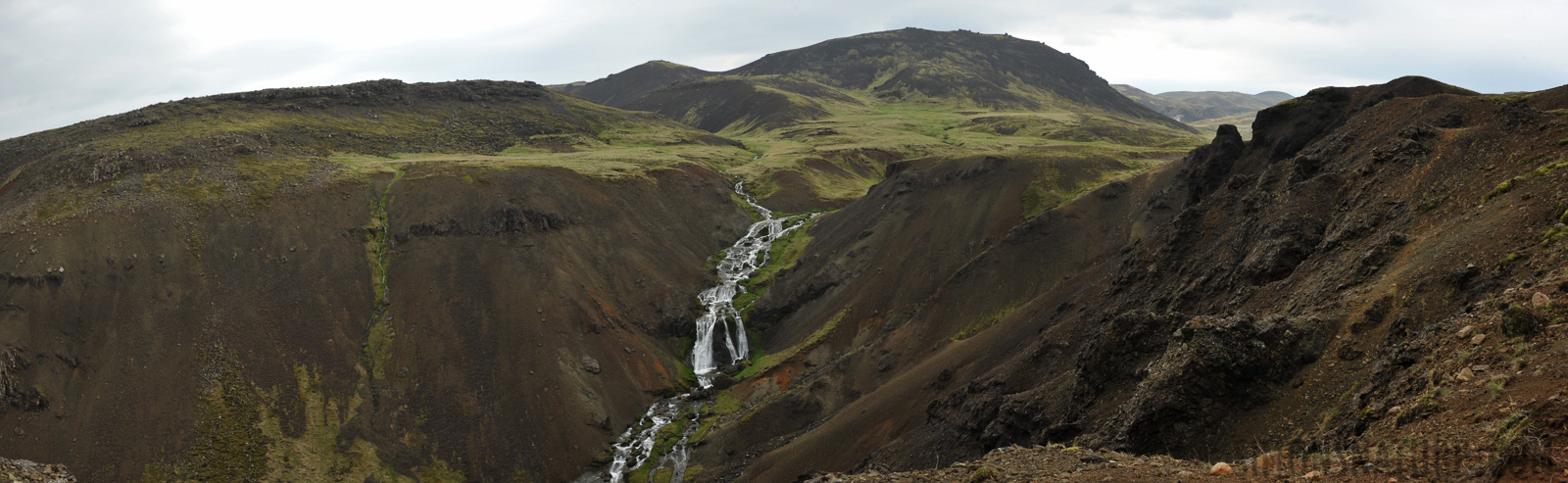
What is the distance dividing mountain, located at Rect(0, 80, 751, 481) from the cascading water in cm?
167

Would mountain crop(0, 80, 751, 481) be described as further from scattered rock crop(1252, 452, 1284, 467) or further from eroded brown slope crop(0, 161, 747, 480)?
scattered rock crop(1252, 452, 1284, 467)

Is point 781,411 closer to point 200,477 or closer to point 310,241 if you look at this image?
point 200,477

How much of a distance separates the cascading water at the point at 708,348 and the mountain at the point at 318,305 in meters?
1.67

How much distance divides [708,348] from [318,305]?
32326mm

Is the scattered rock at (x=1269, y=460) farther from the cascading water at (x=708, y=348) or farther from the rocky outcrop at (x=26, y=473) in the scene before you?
the cascading water at (x=708, y=348)

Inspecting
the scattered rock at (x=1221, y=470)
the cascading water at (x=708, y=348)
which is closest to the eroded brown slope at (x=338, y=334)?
the cascading water at (x=708, y=348)

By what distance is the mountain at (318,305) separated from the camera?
2085 inches

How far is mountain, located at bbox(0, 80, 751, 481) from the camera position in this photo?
52969 millimetres

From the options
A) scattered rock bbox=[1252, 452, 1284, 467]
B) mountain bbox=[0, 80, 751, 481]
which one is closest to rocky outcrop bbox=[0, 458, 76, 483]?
mountain bbox=[0, 80, 751, 481]

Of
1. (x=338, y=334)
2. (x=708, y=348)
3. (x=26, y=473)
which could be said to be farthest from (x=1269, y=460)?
(x=338, y=334)

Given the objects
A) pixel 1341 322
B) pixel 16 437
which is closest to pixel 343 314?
pixel 16 437

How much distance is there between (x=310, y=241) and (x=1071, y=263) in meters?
64.7

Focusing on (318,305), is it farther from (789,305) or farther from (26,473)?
(26,473)

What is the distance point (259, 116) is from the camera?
10256 centimetres
